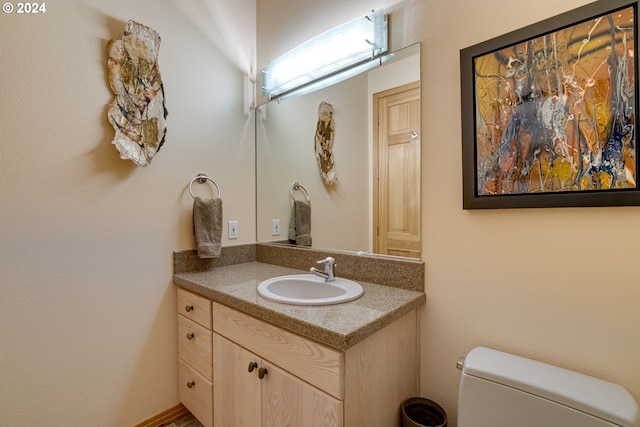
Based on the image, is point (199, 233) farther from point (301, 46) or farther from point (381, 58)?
point (381, 58)

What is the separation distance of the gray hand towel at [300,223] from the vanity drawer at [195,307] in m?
0.63

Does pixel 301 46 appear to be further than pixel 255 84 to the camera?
No

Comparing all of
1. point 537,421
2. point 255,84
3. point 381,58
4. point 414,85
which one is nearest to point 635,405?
point 537,421

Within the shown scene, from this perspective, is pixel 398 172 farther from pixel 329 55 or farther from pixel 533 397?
pixel 533 397

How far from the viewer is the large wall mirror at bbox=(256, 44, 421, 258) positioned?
50.7 inches

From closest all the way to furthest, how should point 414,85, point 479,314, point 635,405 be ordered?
point 635,405, point 479,314, point 414,85

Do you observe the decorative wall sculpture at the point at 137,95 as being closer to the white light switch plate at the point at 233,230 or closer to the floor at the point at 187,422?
the white light switch plate at the point at 233,230

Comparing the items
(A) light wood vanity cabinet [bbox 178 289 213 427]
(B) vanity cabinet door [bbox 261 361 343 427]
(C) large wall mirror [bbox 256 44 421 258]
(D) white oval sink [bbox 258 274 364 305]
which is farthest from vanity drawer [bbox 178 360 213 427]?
(C) large wall mirror [bbox 256 44 421 258]

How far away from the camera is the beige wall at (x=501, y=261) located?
2.82ft

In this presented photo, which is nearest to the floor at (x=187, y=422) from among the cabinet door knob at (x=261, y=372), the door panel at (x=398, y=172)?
the cabinet door knob at (x=261, y=372)

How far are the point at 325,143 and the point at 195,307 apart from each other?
3.67ft

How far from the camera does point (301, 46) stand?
1.62 metres

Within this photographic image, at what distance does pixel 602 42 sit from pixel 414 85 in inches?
23.0

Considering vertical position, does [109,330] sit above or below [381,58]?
below
